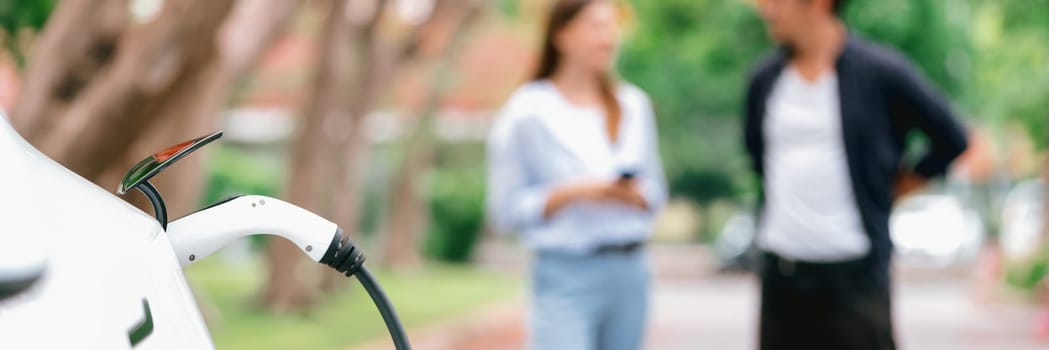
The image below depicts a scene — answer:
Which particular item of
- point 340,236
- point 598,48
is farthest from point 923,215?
point 340,236

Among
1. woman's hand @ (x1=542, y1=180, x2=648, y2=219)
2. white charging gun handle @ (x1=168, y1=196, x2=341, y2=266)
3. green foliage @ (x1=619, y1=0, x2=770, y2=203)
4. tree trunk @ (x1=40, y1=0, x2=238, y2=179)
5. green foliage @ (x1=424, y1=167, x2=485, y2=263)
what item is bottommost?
white charging gun handle @ (x1=168, y1=196, x2=341, y2=266)

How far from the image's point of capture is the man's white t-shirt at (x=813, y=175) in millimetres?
3840

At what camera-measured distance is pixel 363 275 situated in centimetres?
140

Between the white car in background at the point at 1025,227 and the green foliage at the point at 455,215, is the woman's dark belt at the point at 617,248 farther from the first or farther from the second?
the green foliage at the point at 455,215

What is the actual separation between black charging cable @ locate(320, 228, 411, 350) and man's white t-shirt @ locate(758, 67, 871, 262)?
2.56 metres

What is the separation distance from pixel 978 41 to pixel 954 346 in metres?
10.8

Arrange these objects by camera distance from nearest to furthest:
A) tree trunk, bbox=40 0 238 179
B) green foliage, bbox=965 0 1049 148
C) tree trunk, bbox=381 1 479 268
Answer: tree trunk, bbox=40 0 238 179
green foliage, bbox=965 0 1049 148
tree trunk, bbox=381 1 479 268

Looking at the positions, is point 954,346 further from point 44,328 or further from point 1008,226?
point 44,328

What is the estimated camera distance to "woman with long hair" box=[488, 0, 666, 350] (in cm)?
421

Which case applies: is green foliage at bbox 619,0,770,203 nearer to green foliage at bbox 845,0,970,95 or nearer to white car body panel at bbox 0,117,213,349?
green foliage at bbox 845,0,970,95

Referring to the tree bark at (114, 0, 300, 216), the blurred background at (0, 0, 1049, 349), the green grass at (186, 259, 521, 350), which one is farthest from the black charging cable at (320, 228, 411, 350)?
the green grass at (186, 259, 521, 350)

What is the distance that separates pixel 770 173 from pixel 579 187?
1.54 ft

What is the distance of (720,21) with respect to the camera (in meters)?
24.5

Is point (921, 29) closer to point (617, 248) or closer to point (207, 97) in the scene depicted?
point (207, 97)
